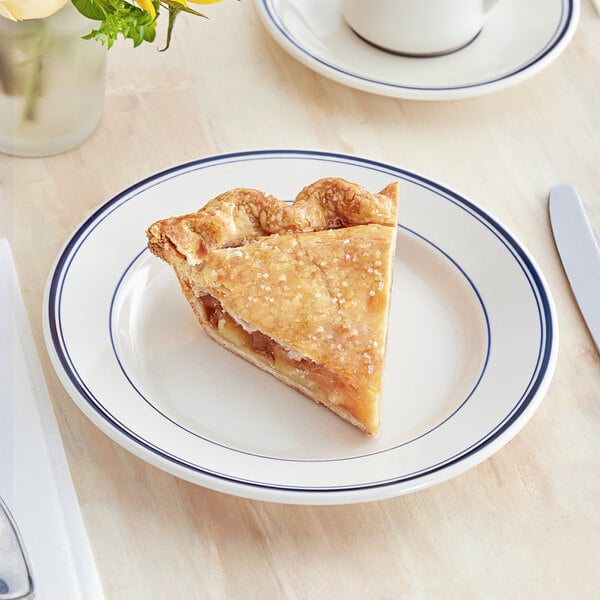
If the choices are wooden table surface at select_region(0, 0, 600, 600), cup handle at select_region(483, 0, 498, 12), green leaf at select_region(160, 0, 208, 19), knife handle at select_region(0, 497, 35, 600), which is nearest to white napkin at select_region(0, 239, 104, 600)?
wooden table surface at select_region(0, 0, 600, 600)

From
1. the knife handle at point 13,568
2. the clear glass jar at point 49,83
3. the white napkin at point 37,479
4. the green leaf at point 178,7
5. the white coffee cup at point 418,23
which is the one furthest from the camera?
the white coffee cup at point 418,23

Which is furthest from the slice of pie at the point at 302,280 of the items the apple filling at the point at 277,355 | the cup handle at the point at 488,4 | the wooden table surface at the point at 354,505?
the cup handle at the point at 488,4

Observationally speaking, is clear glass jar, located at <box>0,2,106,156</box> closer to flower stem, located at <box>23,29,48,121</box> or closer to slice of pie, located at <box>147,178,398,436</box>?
flower stem, located at <box>23,29,48,121</box>

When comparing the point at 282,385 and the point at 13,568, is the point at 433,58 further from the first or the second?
the point at 13,568

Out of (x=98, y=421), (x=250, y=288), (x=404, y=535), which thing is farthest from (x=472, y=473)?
(x=98, y=421)

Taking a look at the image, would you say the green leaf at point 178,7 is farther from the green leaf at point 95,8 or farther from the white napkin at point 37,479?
the white napkin at point 37,479

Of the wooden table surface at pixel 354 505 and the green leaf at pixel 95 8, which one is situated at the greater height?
the green leaf at pixel 95 8
